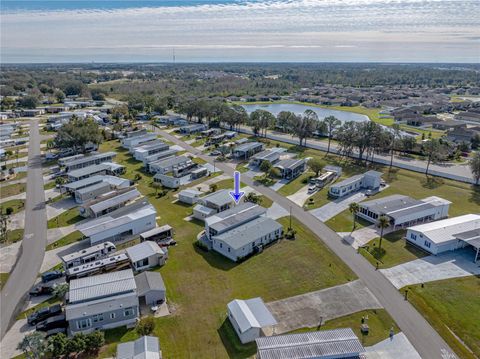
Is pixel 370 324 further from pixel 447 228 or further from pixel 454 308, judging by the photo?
pixel 447 228

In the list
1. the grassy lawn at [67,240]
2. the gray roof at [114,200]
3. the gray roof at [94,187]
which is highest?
the gray roof at [94,187]

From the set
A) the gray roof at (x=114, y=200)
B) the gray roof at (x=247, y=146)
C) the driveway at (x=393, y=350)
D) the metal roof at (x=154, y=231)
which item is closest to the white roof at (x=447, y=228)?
the driveway at (x=393, y=350)

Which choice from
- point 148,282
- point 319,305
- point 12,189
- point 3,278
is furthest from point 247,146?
point 3,278

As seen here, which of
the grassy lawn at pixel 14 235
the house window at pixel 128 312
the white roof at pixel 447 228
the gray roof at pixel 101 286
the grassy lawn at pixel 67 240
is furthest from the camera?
the grassy lawn at pixel 14 235

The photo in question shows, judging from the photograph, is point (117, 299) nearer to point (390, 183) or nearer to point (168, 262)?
point (168, 262)

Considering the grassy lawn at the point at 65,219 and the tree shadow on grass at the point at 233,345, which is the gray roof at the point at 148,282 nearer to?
the tree shadow on grass at the point at 233,345

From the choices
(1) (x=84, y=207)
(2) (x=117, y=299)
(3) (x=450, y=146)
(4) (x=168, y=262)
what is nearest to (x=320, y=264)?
(4) (x=168, y=262)
